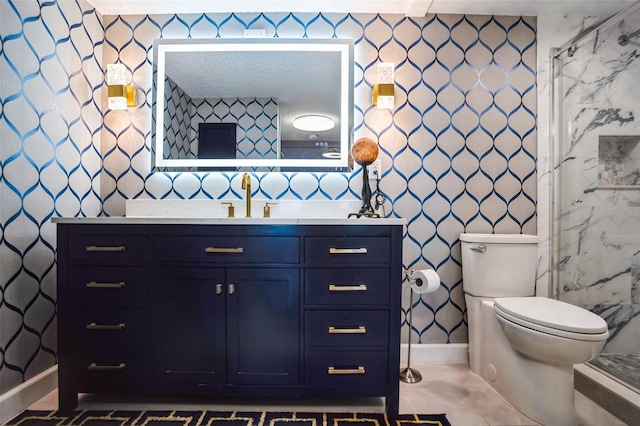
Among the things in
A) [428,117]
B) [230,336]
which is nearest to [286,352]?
[230,336]

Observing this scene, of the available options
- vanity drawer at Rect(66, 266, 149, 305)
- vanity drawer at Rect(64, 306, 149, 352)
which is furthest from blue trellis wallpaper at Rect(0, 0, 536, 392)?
vanity drawer at Rect(64, 306, 149, 352)

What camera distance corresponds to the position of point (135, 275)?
1.42m

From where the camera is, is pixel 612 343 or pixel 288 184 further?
pixel 288 184

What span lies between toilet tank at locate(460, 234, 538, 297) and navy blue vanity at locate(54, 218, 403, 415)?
0.70 meters

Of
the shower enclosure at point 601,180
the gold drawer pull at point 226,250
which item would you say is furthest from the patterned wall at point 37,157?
the shower enclosure at point 601,180

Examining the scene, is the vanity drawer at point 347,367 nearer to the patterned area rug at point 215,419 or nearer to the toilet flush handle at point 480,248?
the patterned area rug at point 215,419

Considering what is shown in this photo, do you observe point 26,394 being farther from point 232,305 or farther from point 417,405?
point 417,405

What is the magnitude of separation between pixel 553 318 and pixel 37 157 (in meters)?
2.48

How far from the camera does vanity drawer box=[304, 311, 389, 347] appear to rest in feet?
4.65

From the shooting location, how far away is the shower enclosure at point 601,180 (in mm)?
1809

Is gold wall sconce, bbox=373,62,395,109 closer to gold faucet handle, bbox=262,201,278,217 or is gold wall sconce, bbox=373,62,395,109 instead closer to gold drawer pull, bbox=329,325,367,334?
gold faucet handle, bbox=262,201,278,217

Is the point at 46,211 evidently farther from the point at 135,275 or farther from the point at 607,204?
the point at 607,204

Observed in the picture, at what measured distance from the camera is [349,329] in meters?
1.42

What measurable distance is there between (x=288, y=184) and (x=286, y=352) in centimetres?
100
